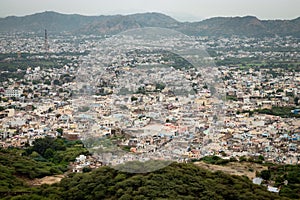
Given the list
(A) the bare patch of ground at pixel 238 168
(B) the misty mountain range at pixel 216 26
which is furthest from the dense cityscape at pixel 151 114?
(B) the misty mountain range at pixel 216 26

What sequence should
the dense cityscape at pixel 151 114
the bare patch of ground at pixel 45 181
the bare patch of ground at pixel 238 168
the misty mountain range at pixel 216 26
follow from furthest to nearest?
the misty mountain range at pixel 216 26, the bare patch of ground at pixel 238 168, the bare patch of ground at pixel 45 181, the dense cityscape at pixel 151 114

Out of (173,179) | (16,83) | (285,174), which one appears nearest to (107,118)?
(173,179)

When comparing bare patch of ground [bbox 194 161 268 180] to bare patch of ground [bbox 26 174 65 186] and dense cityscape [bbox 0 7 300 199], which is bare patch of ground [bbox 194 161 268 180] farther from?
bare patch of ground [bbox 26 174 65 186]

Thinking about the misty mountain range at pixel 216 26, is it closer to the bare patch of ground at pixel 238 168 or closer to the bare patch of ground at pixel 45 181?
the bare patch of ground at pixel 238 168

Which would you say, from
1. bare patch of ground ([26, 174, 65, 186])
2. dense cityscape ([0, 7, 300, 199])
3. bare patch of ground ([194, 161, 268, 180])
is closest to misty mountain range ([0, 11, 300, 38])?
dense cityscape ([0, 7, 300, 199])

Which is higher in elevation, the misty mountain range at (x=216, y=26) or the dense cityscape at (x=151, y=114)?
the misty mountain range at (x=216, y=26)

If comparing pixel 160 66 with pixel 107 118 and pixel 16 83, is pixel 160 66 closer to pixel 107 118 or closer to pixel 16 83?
pixel 107 118

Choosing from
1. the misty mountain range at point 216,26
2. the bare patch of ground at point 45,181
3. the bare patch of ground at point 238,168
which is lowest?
the bare patch of ground at point 238,168

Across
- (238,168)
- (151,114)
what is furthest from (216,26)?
(151,114)
